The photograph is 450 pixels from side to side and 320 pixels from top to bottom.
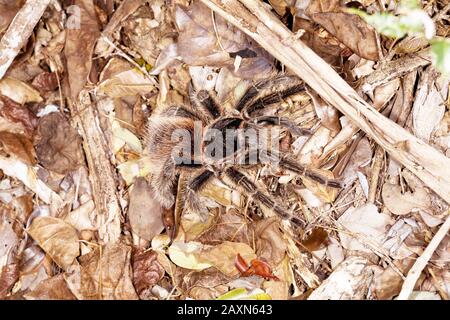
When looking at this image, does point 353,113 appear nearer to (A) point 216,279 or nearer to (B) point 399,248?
(B) point 399,248

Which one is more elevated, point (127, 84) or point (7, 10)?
point (7, 10)

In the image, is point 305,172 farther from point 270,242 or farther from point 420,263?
point 420,263

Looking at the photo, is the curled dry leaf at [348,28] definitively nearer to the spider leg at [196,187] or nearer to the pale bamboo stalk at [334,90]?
the pale bamboo stalk at [334,90]

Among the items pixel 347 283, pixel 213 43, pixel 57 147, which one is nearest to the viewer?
pixel 347 283

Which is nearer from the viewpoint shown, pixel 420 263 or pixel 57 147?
pixel 420 263

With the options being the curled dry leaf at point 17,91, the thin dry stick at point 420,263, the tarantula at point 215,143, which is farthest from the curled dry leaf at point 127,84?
the thin dry stick at point 420,263

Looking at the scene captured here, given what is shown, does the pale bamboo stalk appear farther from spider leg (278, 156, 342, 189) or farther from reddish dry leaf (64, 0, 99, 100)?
reddish dry leaf (64, 0, 99, 100)

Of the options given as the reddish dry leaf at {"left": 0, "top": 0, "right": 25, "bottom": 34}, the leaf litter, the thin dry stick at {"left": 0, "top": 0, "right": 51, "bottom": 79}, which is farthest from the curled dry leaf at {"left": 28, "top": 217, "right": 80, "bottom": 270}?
the reddish dry leaf at {"left": 0, "top": 0, "right": 25, "bottom": 34}

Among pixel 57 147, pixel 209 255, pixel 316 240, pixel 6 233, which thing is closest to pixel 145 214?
pixel 209 255

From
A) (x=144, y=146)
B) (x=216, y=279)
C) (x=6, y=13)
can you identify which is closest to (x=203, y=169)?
(x=144, y=146)
